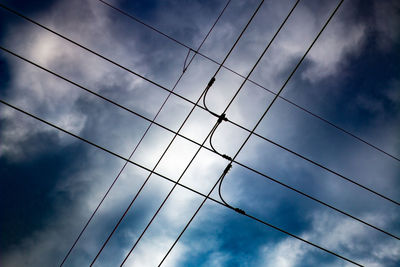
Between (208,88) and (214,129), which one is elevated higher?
(208,88)

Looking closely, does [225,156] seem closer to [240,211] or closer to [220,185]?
[220,185]

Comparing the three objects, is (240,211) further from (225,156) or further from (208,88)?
(208,88)

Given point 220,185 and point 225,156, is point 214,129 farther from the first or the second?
point 220,185

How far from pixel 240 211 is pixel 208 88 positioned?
3.69 metres

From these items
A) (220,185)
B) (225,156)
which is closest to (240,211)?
(220,185)

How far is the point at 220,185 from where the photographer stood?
782cm

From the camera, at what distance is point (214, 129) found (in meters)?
7.84

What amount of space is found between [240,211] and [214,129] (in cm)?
245

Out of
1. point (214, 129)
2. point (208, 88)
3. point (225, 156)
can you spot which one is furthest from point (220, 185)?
point (208, 88)

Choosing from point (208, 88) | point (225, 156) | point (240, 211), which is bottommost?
point (240, 211)

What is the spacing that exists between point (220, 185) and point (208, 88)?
2.86 m

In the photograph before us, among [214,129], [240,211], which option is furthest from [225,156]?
[240,211]

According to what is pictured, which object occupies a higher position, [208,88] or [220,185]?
[208,88]

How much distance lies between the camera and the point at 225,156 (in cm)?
777
